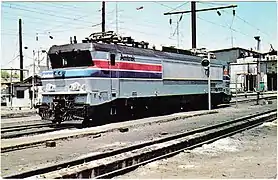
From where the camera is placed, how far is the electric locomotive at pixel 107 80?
16767mm

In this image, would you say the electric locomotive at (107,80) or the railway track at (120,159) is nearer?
the railway track at (120,159)

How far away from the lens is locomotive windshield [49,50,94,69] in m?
17.0

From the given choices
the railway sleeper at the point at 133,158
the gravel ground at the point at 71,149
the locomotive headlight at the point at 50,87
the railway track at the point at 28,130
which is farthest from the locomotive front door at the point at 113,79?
the railway sleeper at the point at 133,158

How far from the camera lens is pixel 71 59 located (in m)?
17.6

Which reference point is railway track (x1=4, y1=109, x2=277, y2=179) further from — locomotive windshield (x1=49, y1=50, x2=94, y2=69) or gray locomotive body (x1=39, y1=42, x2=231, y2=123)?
locomotive windshield (x1=49, y1=50, x2=94, y2=69)

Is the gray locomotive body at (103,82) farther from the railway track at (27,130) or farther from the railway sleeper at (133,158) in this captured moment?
the railway sleeper at (133,158)

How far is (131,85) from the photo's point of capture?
62.2 feet

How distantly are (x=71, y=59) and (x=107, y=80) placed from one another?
5.58 feet

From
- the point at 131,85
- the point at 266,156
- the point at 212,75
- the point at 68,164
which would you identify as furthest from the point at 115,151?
the point at 212,75

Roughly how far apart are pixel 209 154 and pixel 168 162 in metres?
1.60

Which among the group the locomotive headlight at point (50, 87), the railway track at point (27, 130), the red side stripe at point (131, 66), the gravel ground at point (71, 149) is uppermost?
the red side stripe at point (131, 66)

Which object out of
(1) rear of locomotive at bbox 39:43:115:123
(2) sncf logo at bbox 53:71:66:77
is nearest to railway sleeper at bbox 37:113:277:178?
(1) rear of locomotive at bbox 39:43:115:123

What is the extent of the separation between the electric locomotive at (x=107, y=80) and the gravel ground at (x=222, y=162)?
581cm

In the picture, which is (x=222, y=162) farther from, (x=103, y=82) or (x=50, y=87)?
(x=50, y=87)
